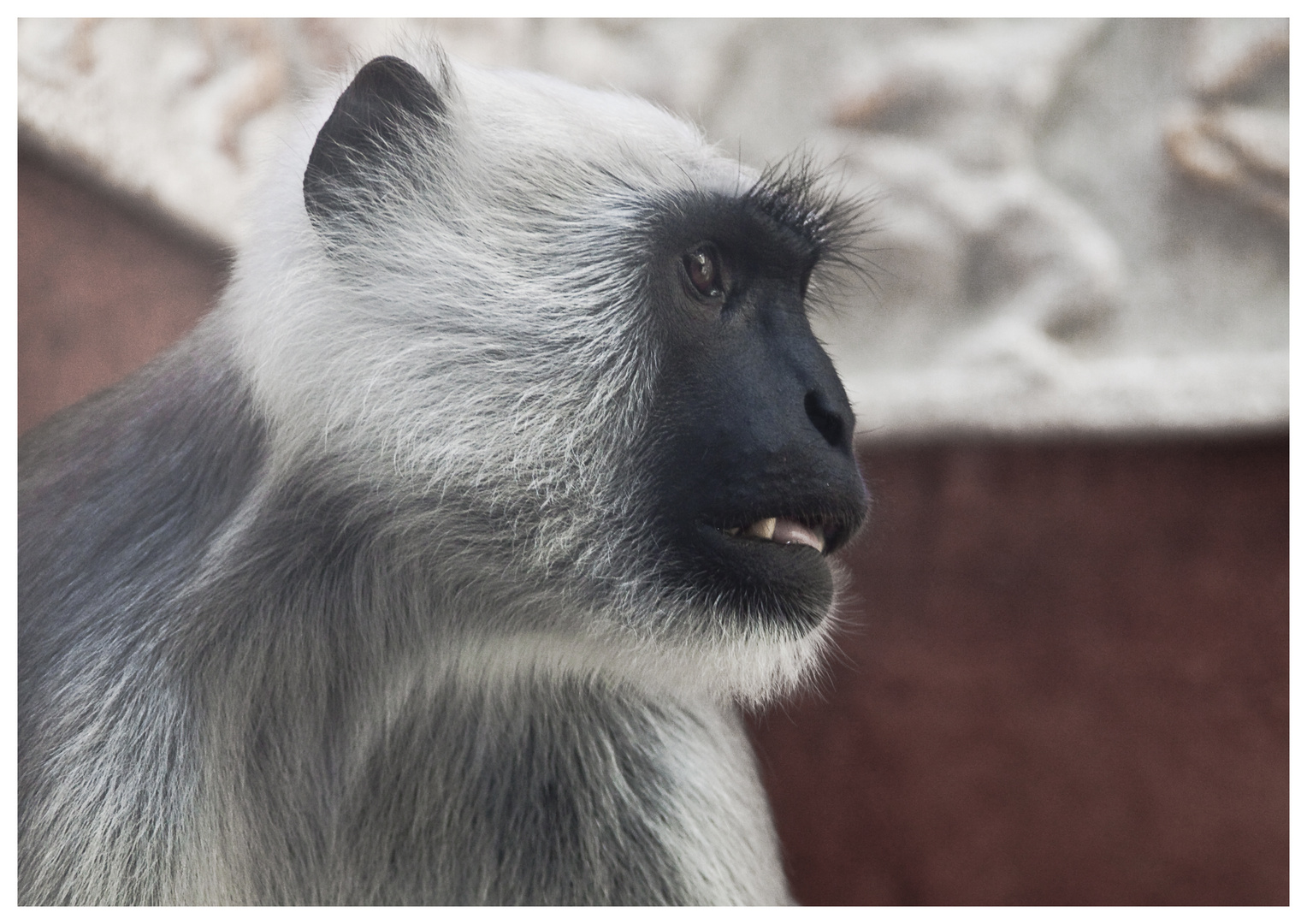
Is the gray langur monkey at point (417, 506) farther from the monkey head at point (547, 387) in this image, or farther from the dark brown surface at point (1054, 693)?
the dark brown surface at point (1054, 693)

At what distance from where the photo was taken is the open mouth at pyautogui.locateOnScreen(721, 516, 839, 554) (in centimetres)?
131

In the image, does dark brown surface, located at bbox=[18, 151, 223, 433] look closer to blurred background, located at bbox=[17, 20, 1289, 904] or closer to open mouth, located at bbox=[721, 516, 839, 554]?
blurred background, located at bbox=[17, 20, 1289, 904]

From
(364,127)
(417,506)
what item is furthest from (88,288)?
(417,506)

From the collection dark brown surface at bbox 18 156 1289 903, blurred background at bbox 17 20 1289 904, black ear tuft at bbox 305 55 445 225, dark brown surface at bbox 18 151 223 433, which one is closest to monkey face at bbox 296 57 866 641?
black ear tuft at bbox 305 55 445 225

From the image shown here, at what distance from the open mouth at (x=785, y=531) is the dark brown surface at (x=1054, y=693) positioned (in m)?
0.69

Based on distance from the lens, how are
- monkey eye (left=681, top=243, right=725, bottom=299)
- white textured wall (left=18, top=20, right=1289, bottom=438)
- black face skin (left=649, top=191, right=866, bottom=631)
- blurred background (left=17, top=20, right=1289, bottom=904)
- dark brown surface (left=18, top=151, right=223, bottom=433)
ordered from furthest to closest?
blurred background (left=17, top=20, right=1289, bottom=904)
white textured wall (left=18, top=20, right=1289, bottom=438)
dark brown surface (left=18, top=151, right=223, bottom=433)
monkey eye (left=681, top=243, right=725, bottom=299)
black face skin (left=649, top=191, right=866, bottom=631)

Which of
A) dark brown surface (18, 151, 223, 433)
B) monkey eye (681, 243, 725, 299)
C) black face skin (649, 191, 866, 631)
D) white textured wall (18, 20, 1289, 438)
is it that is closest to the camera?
black face skin (649, 191, 866, 631)

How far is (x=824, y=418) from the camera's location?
129 centimetres

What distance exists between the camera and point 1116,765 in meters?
2.20

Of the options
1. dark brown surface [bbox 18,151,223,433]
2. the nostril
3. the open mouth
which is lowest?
the open mouth

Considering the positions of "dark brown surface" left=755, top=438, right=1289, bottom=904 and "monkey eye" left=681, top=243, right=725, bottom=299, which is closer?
"monkey eye" left=681, top=243, right=725, bottom=299

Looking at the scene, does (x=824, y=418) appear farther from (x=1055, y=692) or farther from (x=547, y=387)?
(x=1055, y=692)
